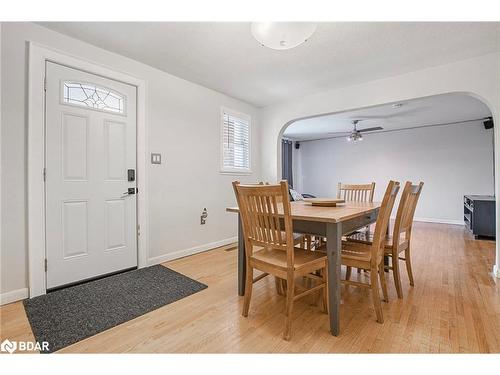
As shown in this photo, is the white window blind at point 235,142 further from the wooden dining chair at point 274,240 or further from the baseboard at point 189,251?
the wooden dining chair at point 274,240

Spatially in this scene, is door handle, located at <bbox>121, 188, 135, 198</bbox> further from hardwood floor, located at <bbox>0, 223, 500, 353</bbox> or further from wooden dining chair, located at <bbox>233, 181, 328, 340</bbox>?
wooden dining chair, located at <bbox>233, 181, 328, 340</bbox>

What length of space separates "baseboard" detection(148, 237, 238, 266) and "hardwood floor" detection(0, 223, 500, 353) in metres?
0.69

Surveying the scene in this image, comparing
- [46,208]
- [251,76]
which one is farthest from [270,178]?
[46,208]

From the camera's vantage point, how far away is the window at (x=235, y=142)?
3875 millimetres

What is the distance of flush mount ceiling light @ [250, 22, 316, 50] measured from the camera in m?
1.49

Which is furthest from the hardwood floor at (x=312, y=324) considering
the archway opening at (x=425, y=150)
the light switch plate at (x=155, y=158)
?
the archway opening at (x=425, y=150)

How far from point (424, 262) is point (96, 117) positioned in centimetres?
404

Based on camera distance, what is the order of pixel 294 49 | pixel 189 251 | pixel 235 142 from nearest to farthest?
pixel 294 49 < pixel 189 251 < pixel 235 142

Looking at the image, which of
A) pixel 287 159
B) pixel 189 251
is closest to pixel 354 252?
pixel 189 251

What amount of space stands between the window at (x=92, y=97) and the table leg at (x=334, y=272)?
8.09 feet

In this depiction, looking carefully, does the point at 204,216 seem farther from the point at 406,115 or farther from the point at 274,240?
the point at 406,115

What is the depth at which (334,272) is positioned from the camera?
1570 millimetres
